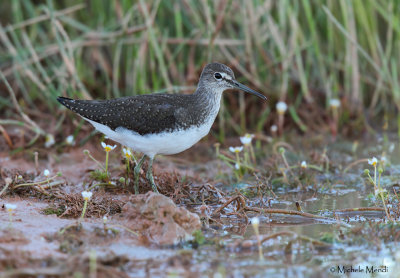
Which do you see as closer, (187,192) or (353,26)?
(187,192)

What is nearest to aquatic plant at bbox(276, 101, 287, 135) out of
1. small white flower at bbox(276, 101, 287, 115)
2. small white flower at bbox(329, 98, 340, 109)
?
small white flower at bbox(276, 101, 287, 115)

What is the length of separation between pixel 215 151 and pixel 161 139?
297 cm

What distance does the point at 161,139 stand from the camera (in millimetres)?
6566

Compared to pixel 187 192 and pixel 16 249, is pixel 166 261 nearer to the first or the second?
pixel 16 249

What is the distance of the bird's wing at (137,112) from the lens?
22.0 ft

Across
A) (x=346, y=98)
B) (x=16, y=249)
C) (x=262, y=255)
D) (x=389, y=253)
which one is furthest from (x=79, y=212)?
(x=346, y=98)

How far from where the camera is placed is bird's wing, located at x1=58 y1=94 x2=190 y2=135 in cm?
671

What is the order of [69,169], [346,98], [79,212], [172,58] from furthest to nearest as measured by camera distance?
1. [346,98]
2. [172,58]
3. [69,169]
4. [79,212]

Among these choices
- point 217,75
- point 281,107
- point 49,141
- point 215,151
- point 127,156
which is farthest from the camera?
point 281,107

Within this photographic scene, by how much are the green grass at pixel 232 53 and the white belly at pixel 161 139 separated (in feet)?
8.44

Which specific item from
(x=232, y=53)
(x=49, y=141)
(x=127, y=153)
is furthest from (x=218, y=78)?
(x=232, y=53)

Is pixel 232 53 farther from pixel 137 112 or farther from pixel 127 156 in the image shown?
pixel 127 156

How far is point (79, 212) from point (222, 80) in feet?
8.38

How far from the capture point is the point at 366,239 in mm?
5312
